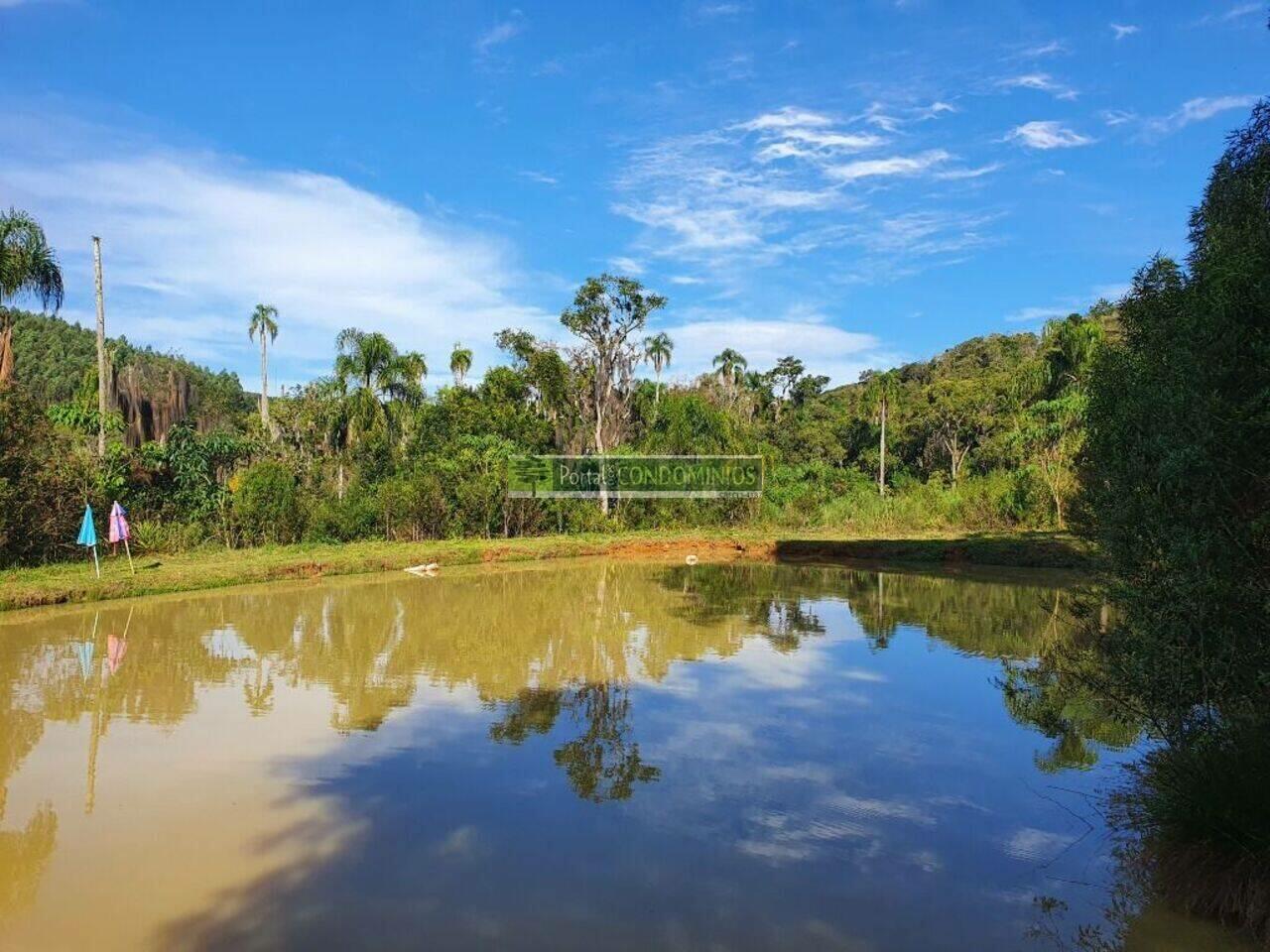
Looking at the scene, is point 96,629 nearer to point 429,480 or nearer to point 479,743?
point 479,743

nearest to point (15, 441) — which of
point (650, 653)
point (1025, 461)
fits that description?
point (650, 653)

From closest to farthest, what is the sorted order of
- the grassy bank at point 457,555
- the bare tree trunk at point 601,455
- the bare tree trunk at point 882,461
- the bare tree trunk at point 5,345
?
the grassy bank at point 457,555 → the bare tree trunk at point 5,345 → the bare tree trunk at point 601,455 → the bare tree trunk at point 882,461

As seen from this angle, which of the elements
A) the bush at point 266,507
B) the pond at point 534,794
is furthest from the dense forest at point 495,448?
the pond at point 534,794

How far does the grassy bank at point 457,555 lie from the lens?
13930 millimetres

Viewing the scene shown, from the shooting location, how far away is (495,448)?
25688 millimetres

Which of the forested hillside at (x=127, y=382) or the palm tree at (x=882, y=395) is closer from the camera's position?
the forested hillside at (x=127, y=382)

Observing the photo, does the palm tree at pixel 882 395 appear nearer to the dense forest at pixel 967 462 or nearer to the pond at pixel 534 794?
the dense forest at pixel 967 462

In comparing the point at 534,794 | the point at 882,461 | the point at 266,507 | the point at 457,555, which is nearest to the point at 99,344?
the point at 266,507

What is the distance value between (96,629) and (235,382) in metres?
86.2

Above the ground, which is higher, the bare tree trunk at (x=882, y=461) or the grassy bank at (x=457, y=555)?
the bare tree trunk at (x=882, y=461)

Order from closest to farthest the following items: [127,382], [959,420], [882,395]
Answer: [127,382], [959,420], [882,395]

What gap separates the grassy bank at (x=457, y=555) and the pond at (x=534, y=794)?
255 centimetres

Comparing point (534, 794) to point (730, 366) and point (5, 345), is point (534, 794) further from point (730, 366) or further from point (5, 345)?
point (730, 366)

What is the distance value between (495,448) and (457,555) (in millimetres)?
6503
